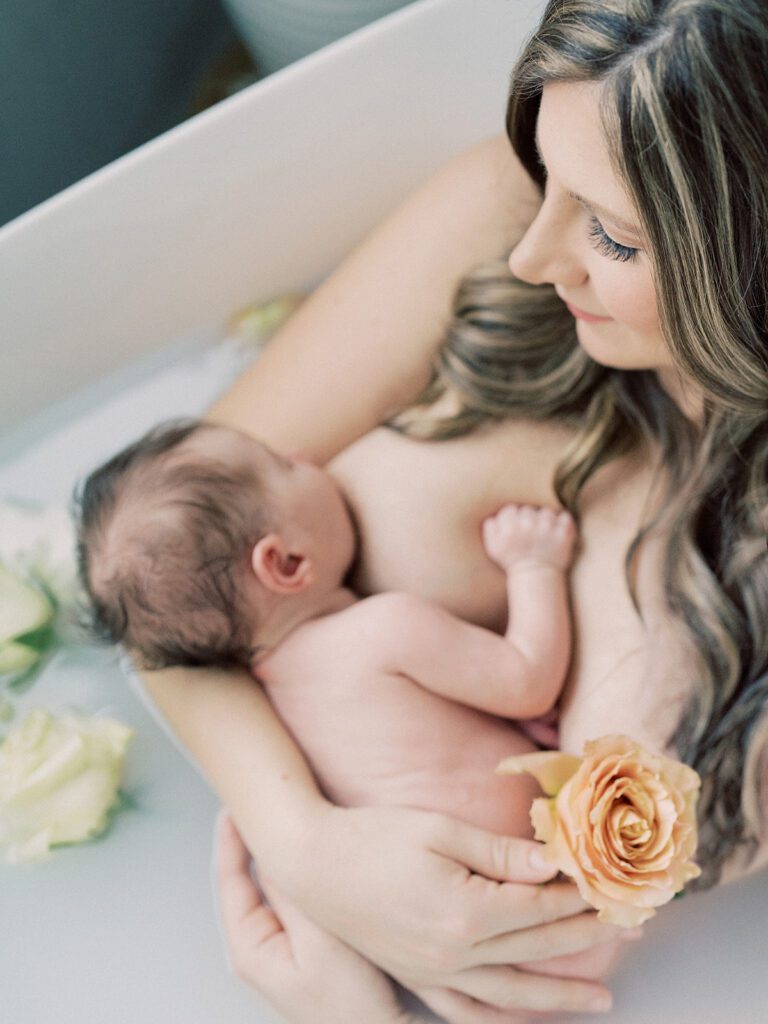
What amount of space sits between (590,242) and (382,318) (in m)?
0.41

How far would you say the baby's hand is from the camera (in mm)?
1081

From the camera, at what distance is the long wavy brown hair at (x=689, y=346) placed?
619 millimetres

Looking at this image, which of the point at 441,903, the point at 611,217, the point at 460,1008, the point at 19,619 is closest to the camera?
the point at 611,217

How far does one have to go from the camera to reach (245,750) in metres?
1.05

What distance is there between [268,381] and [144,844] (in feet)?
2.02

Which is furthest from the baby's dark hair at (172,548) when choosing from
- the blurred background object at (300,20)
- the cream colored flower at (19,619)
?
the blurred background object at (300,20)

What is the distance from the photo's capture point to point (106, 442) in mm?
1514

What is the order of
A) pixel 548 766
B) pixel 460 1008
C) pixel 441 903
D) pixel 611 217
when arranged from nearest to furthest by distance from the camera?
pixel 611 217 → pixel 548 766 → pixel 441 903 → pixel 460 1008

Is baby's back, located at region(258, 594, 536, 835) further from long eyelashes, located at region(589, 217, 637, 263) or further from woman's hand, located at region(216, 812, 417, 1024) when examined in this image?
long eyelashes, located at region(589, 217, 637, 263)

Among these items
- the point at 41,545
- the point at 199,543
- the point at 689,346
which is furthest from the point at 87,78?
the point at 689,346

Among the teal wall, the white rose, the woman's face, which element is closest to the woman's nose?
the woman's face

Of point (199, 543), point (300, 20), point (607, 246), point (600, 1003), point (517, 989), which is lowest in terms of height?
point (600, 1003)

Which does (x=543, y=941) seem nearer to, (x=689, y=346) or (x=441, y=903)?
(x=441, y=903)

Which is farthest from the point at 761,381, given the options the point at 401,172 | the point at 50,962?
the point at 50,962
